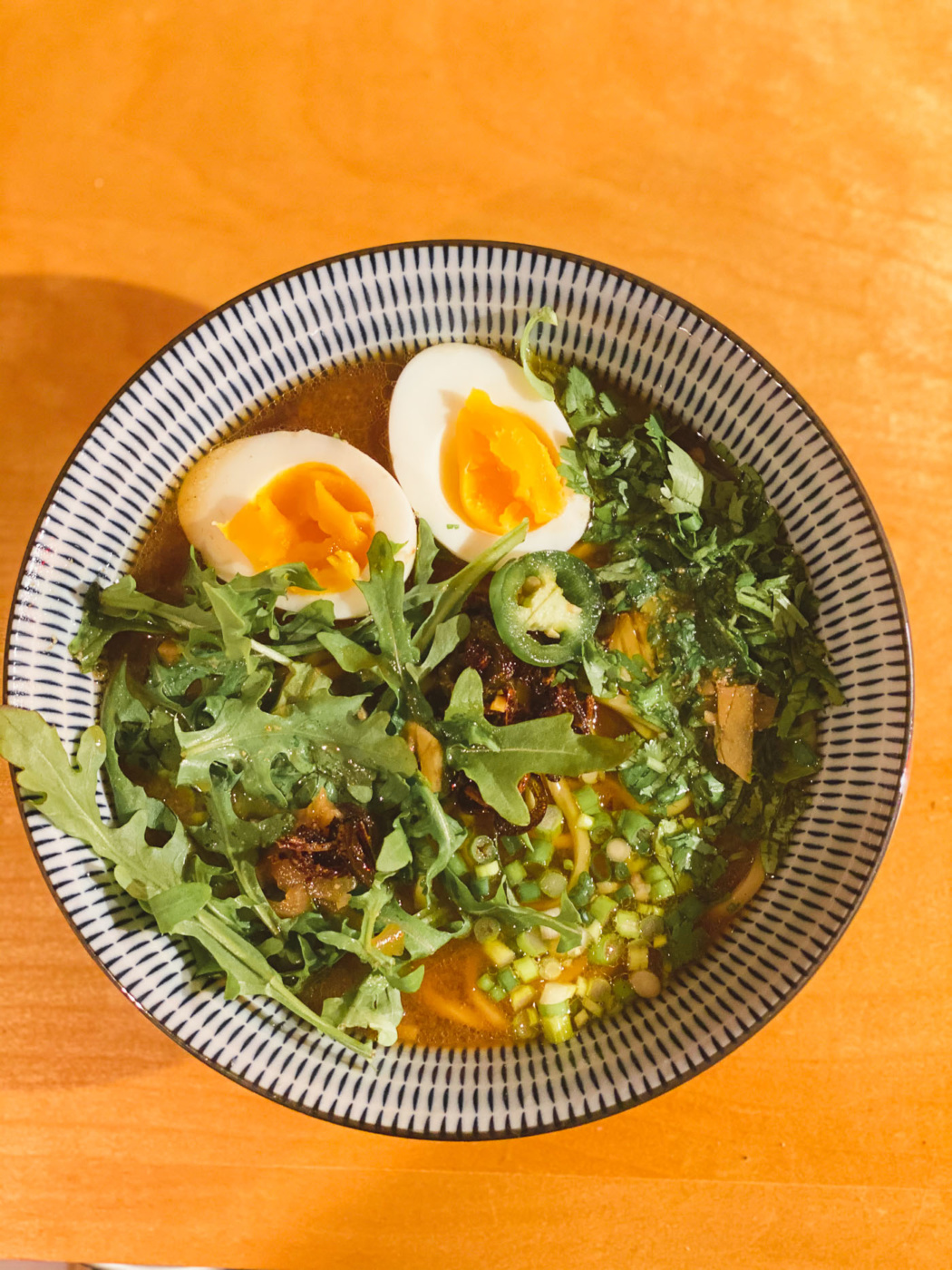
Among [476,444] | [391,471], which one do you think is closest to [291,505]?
[391,471]

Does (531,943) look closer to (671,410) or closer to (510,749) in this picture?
(510,749)

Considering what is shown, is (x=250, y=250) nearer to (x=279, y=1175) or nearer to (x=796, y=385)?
Answer: (x=796, y=385)

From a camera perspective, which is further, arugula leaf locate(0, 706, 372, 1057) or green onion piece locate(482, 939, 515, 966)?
green onion piece locate(482, 939, 515, 966)

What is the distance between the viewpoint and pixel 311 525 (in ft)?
4.79

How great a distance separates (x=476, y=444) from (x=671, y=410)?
33cm

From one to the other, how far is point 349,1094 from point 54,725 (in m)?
0.71

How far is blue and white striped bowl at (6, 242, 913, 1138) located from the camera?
4.16 ft

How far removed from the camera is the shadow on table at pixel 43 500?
1.51 m

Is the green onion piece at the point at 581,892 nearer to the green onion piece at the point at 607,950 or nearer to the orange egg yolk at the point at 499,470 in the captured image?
the green onion piece at the point at 607,950

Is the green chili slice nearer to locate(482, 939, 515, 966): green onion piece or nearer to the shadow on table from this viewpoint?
locate(482, 939, 515, 966): green onion piece

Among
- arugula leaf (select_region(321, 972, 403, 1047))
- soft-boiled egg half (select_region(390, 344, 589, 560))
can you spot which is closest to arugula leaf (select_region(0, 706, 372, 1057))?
arugula leaf (select_region(321, 972, 403, 1047))

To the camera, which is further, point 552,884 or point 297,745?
point 552,884

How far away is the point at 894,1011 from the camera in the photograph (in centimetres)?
150

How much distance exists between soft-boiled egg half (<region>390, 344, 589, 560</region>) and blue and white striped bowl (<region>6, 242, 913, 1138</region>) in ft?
0.25
